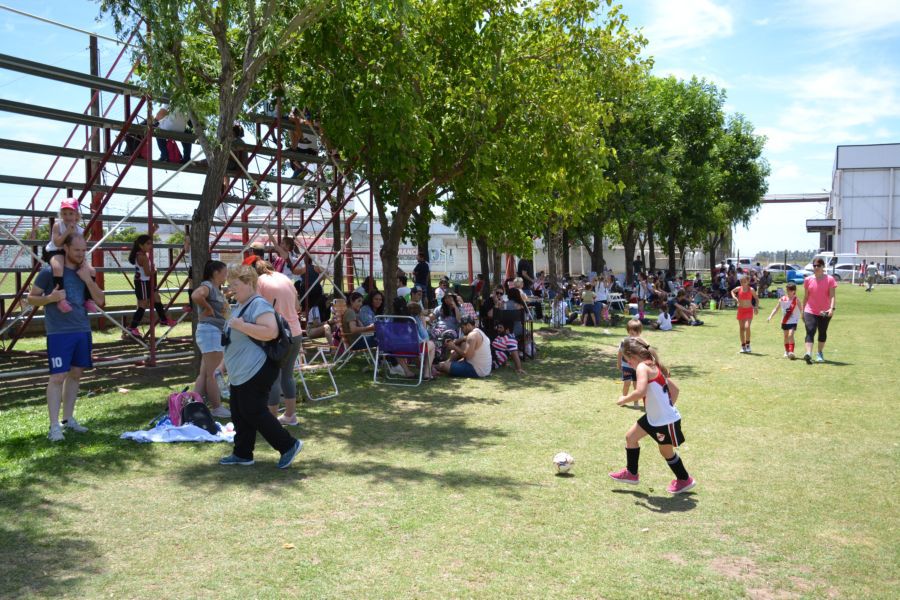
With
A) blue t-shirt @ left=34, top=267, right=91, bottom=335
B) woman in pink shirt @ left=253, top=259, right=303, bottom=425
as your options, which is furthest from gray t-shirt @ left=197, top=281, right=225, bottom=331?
blue t-shirt @ left=34, top=267, right=91, bottom=335

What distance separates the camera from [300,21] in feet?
30.2

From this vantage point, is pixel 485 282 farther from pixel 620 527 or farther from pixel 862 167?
pixel 862 167

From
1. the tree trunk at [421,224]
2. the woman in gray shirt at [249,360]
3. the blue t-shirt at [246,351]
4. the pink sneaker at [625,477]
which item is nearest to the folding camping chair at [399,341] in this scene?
the woman in gray shirt at [249,360]

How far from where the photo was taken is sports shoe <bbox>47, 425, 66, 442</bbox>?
654 cm

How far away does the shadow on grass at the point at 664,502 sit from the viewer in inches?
201

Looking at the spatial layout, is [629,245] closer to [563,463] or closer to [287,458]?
[563,463]

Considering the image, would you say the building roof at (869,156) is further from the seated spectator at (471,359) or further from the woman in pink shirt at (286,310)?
the woman in pink shirt at (286,310)

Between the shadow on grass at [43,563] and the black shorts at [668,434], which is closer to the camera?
the shadow on grass at [43,563]

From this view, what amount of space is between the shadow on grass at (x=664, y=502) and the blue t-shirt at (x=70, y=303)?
4830 mm

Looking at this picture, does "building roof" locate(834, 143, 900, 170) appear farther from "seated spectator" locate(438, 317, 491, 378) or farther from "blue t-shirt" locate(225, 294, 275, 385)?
"blue t-shirt" locate(225, 294, 275, 385)

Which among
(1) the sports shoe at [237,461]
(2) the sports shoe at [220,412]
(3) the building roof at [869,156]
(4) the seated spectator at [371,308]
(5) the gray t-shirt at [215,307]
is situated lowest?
(1) the sports shoe at [237,461]

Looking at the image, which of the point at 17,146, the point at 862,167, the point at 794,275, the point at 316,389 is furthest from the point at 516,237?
the point at 862,167

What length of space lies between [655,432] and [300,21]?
22.0ft

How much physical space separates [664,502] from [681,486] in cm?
26
